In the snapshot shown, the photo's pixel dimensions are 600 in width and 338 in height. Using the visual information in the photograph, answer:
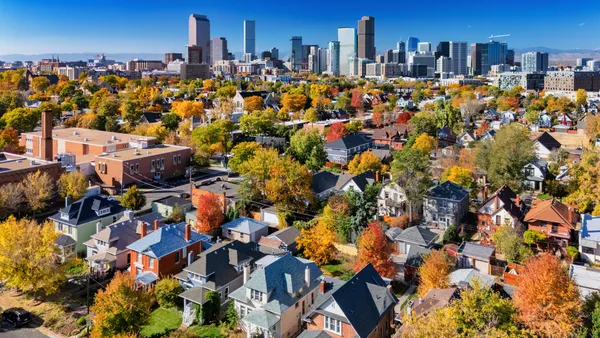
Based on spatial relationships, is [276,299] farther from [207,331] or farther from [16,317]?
[16,317]

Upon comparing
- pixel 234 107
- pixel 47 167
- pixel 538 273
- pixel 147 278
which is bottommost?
pixel 147 278

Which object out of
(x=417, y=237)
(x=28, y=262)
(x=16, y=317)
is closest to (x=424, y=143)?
(x=417, y=237)

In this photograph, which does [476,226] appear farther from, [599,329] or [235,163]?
[235,163]

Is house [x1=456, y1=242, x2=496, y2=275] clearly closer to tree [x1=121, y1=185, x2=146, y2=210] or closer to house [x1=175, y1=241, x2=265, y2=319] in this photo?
house [x1=175, y1=241, x2=265, y2=319]

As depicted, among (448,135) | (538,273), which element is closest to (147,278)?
(538,273)

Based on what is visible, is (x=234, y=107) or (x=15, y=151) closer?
(x=15, y=151)

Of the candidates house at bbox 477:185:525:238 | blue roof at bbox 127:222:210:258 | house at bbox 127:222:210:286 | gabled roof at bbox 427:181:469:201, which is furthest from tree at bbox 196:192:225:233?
house at bbox 477:185:525:238
